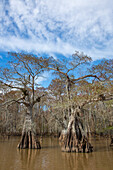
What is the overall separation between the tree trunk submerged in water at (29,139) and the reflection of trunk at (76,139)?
→ 2.43 metres

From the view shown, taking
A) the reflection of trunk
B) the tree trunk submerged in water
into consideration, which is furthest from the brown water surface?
the tree trunk submerged in water

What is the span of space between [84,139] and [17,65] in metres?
7.26

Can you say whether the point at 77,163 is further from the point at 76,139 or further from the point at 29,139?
the point at 29,139

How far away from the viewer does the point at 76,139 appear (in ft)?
29.9

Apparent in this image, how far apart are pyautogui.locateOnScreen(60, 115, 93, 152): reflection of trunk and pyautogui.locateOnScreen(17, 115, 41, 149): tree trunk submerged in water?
243cm

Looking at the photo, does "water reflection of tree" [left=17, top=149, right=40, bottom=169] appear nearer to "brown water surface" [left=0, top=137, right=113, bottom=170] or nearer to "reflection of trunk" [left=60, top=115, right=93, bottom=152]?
"brown water surface" [left=0, top=137, right=113, bottom=170]

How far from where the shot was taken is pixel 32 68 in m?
12.4

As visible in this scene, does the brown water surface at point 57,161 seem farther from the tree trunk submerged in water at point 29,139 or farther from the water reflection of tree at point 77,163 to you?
the tree trunk submerged in water at point 29,139

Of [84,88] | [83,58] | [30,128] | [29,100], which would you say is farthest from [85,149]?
[83,58]

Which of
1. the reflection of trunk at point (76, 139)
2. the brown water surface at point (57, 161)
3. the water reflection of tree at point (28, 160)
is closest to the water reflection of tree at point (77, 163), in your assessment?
the brown water surface at point (57, 161)

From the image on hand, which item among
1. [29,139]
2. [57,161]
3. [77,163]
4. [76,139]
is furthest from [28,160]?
[29,139]

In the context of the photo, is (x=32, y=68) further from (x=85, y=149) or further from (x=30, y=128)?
(x=85, y=149)

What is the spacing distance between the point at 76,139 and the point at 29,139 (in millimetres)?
3665

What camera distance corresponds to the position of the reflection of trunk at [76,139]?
8998 millimetres
